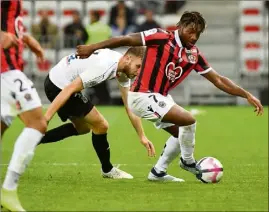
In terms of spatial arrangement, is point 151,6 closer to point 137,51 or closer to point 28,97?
point 137,51

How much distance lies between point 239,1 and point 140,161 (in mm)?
14543

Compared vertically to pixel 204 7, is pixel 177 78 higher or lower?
higher

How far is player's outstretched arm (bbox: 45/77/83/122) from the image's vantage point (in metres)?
9.61

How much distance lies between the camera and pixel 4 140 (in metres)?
17.1

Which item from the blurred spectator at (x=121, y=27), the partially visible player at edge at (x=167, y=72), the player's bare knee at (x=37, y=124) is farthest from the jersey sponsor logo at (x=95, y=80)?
the blurred spectator at (x=121, y=27)

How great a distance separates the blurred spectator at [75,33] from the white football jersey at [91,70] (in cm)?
1282

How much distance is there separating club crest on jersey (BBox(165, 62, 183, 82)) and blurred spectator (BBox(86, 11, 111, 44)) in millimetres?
13179

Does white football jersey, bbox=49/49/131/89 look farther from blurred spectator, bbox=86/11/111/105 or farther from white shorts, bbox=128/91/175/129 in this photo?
blurred spectator, bbox=86/11/111/105

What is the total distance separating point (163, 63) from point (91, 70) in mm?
821

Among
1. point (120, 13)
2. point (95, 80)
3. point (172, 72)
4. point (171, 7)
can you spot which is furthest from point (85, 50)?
point (171, 7)

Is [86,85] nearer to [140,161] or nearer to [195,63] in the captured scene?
[195,63]

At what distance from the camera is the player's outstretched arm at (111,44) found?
9.84 metres

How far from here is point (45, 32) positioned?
84.6 ft

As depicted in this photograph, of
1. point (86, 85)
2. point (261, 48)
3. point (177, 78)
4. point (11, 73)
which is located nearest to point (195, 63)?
point (177, 78)
